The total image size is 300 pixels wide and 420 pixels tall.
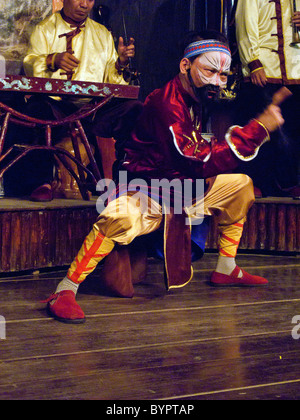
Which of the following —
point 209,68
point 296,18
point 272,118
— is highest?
point 296,18

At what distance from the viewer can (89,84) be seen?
3301 mm

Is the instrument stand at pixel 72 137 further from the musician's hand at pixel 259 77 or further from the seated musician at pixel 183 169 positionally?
the musician's hand at pixel 259 77

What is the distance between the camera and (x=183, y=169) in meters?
2.60

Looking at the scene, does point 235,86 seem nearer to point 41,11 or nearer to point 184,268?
point 41,11

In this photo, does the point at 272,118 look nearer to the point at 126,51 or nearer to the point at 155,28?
the point at 126,51

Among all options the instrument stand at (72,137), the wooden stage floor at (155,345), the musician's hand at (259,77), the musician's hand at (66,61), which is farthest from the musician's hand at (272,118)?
the musician's hand at (259,77)

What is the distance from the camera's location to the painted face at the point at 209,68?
268 cm

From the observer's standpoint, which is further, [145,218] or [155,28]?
[155,28]

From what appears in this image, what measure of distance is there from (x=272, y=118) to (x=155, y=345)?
103cm

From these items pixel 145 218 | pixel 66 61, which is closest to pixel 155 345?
pixel 145 218

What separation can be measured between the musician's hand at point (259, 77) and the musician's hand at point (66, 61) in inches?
45.3

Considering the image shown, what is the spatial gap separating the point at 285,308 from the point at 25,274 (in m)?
1.37

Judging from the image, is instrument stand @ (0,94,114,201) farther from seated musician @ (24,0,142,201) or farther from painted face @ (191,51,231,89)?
painted face @ (191,51,231,89)
